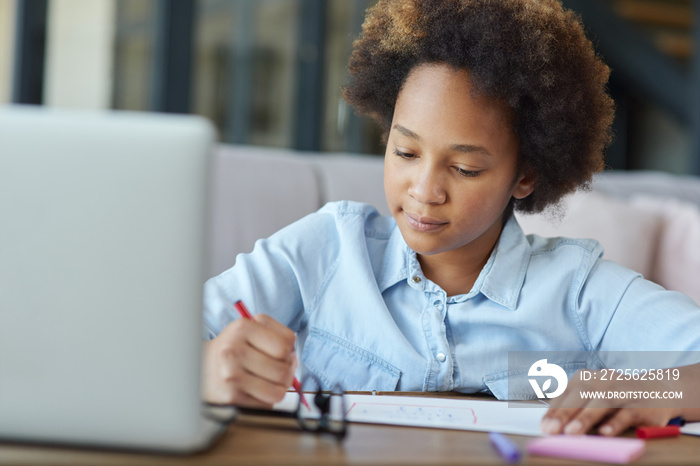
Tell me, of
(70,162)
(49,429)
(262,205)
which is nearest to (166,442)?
(49,429)

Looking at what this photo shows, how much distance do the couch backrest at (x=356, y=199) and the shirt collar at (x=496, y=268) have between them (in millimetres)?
602

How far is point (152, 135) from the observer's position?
53cm

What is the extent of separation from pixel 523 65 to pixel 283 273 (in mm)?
448

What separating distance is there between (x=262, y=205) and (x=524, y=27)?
86 centimetres

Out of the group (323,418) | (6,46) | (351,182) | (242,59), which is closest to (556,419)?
(323,418)

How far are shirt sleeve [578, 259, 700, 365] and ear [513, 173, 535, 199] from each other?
6.1 inches

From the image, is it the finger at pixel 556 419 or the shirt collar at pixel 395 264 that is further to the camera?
the shirt collar at pixel 395 264

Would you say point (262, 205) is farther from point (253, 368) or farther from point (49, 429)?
point (49, 429)

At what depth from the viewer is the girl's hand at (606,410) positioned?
2.27ft

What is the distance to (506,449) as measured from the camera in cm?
58

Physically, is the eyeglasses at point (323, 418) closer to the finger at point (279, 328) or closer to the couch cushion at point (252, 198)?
the finger at point (279, 328)

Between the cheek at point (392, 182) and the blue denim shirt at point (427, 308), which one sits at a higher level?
the cheek at point (392, 182)

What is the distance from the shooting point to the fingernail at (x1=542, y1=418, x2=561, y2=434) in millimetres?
684
